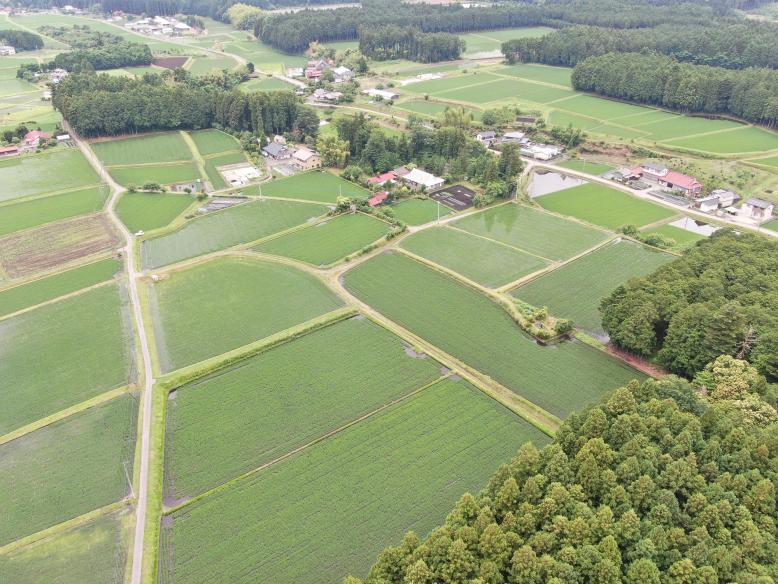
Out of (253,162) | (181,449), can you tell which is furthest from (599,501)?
(253,162)

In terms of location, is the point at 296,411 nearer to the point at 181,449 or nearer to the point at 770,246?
the point at 181,449

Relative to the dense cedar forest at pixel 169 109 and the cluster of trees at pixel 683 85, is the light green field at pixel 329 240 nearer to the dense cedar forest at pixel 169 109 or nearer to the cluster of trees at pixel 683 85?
the dense cedar forest at pixel 169 109

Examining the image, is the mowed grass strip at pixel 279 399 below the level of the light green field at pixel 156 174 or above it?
below

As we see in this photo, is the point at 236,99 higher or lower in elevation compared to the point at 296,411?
higher

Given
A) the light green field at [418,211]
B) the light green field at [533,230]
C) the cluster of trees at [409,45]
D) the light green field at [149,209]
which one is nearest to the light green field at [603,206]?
the light green field at [533,230]

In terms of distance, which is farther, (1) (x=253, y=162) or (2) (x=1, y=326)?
(1) (x=253, y=162)

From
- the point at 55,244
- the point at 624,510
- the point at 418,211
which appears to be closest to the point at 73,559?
the point at 624,510

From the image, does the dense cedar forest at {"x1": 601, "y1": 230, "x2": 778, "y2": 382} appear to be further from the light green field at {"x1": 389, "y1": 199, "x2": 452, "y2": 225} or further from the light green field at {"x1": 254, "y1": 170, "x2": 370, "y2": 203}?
the light green field at {"x1": 254, "y1": 170, "x2": 370, "y2": 203}
